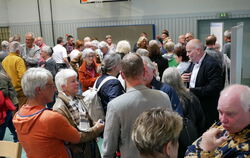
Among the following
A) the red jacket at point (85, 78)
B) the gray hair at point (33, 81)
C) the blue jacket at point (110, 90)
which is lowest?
the red jacket at point (85, 78)

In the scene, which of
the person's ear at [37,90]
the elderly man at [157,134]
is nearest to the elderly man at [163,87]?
the person's ear at [37,90]

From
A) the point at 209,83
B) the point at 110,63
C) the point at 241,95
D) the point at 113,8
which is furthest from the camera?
the point at 113,8

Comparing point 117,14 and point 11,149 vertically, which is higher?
point 117,14

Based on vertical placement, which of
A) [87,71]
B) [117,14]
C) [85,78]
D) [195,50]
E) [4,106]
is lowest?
[4,106]

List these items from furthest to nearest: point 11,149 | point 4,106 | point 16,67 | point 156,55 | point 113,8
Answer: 1. point 113,8
2. point 16,67
3. point 156,55
4. point 4,106
5. point 11,149

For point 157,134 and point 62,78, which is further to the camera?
point 62,78

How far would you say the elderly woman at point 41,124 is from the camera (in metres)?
2.05

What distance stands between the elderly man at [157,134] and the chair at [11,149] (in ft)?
4.34

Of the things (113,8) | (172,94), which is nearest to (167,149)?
(172,94)

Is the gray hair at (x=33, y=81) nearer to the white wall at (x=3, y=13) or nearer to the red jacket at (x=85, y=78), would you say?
the red jacket at (x=85, y=78)

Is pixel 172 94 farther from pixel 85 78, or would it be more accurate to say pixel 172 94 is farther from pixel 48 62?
pixel 48 62

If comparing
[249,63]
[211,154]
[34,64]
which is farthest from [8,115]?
[249,63]

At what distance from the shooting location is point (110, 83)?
2910 millimetres

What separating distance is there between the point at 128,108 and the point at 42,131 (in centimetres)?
69
